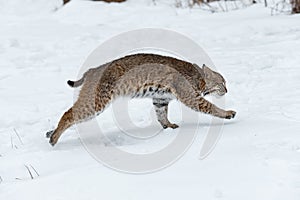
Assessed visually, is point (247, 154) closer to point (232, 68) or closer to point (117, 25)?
point (232, 68)

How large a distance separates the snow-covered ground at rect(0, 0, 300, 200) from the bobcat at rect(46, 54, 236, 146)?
0.95 feet

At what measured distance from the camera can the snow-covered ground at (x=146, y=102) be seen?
371cm

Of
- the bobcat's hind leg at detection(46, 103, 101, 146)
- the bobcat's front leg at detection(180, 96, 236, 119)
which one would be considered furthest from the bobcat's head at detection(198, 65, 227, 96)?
the bobcat's hind leg at detection(46, 103, 101, 146)

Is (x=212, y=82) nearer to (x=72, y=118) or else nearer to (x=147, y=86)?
(x=147, y=86)

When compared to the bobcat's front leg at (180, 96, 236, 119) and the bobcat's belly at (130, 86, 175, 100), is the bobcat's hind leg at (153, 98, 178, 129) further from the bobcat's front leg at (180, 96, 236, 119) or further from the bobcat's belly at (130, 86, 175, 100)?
the bobcat's front leg at (180, 96, 236, 119)

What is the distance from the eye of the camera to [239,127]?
505 centimetres

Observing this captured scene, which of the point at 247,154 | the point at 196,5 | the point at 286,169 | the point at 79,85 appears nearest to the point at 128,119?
the point at 79,85

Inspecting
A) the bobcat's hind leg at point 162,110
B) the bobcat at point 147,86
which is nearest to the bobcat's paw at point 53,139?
the bobcat at point 147,86

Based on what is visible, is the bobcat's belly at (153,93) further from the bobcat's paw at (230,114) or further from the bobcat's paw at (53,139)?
the bobcat's paw at (53,139)

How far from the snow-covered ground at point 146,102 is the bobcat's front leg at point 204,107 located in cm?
9

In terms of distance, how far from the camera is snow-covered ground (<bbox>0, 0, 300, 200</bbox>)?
371cm

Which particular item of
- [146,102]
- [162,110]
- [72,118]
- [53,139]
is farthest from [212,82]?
[53,139]

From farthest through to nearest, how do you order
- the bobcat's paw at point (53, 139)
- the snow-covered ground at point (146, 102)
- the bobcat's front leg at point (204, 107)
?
the bobcat's front leg at point (204, 107) → the bobcat's paw at point (53, 139) → the snow-covered ground at point (146, 102)

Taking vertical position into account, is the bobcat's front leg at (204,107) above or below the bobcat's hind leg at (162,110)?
above
